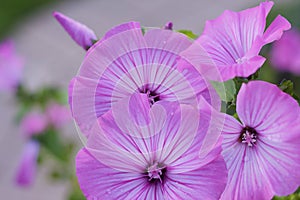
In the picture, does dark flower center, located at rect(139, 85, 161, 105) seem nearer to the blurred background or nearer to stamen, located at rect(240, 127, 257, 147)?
stamen, located at rect(240, 127, 257, 147)

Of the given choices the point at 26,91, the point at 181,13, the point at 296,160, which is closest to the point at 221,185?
the point at 296,160

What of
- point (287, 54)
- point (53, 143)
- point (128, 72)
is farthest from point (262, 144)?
point (287, 54)

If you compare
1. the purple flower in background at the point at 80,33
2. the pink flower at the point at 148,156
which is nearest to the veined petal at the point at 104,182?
the pink flower at the point at 148,156

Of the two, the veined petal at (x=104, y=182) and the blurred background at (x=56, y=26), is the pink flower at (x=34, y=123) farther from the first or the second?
the blurred background at (x=56, y=26)

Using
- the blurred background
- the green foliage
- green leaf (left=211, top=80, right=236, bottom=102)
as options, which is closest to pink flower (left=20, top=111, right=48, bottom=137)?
the green foliage

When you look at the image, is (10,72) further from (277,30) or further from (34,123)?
(277,30)

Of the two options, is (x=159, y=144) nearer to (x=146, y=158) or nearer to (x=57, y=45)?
(x=146, y=158)

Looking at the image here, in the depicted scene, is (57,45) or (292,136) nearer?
(292,136)
